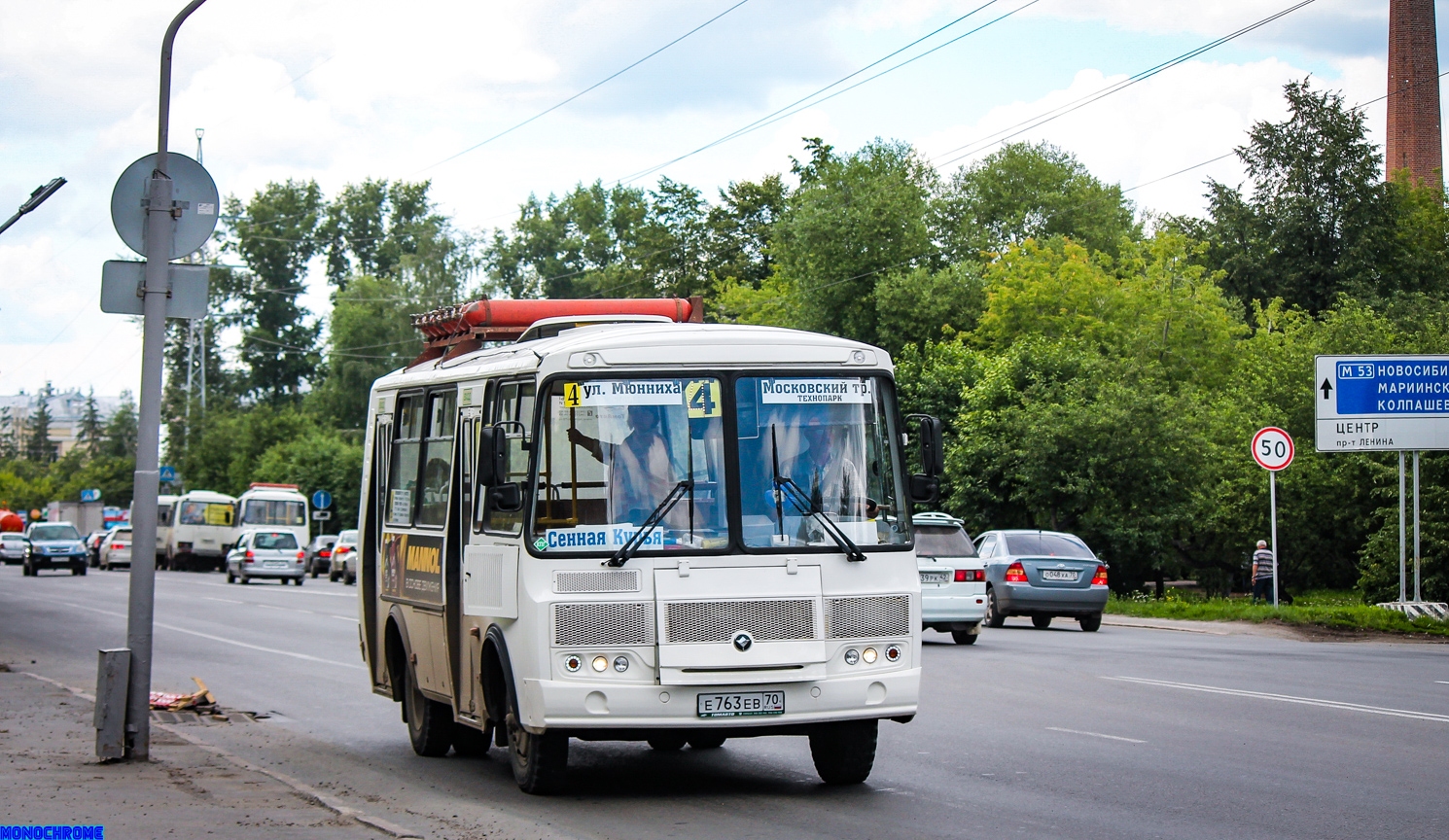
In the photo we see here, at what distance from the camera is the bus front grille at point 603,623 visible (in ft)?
29.8

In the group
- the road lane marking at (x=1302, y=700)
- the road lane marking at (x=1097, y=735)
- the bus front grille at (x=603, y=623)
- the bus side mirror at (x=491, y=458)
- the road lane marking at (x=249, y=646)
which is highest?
the bus side mirror at (x=491, y=458)

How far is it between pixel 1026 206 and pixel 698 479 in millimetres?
71447

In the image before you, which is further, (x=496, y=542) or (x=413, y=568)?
(x=413, y=568)

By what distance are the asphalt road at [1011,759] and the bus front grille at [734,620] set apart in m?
0.97

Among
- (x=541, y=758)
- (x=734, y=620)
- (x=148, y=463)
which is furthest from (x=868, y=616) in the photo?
(x=148, y=463)

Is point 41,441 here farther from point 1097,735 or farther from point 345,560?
point 1097,735

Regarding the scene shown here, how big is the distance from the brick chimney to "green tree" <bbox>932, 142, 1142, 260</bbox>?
12679mm

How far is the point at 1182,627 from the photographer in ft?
91.0

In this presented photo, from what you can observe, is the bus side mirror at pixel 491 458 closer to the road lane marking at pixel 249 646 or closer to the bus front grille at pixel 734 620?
the bus front grille at pixel 734 620

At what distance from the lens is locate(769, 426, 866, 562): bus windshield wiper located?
30.8ft

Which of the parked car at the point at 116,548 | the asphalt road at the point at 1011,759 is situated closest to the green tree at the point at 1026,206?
the parked car at the point at 116,548

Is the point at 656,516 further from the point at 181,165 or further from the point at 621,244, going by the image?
the point at 621,244

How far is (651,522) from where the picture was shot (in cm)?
921

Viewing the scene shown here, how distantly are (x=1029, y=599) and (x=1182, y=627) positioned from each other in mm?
4072
